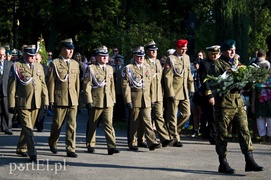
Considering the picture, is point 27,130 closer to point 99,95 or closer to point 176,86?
point 99,95

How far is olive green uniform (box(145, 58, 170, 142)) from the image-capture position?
13.5 metres

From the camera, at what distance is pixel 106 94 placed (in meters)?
13.1

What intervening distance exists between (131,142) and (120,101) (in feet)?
21.9

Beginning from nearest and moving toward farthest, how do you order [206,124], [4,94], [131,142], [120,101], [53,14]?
[131,142], [206,124], [4,94], [120,101], [53,14]

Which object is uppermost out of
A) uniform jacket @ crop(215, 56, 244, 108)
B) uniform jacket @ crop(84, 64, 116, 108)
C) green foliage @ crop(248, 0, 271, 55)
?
green foliage @ crop(248, 0, 271, 55)

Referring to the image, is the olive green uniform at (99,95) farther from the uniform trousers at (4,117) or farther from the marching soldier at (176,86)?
the uniform trousers at (4,117)

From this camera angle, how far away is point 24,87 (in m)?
12.4

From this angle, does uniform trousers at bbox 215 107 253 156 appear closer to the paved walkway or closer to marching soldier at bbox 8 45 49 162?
the paved walkway

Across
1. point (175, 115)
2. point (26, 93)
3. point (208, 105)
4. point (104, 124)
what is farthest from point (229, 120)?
point (208, 105)

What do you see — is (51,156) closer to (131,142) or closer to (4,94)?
(131,142)

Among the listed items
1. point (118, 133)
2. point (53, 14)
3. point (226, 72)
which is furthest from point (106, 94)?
point (53, 14)

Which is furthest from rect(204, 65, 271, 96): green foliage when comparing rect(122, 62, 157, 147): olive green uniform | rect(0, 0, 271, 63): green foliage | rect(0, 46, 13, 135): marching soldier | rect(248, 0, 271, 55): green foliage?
rect(248, 0, 271, 55): green foliage

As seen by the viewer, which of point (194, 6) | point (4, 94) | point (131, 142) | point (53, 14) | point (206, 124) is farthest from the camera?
point (194, 6)

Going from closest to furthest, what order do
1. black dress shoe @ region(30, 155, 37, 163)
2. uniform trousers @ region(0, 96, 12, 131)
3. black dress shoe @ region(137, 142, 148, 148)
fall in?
1. black dress shoe @ region(30, 155, 37, 163)
2. black dress shoe @ region(137, 142, 148, 148)
3. uniform trousers @ region(0, 96, 12, 131)
